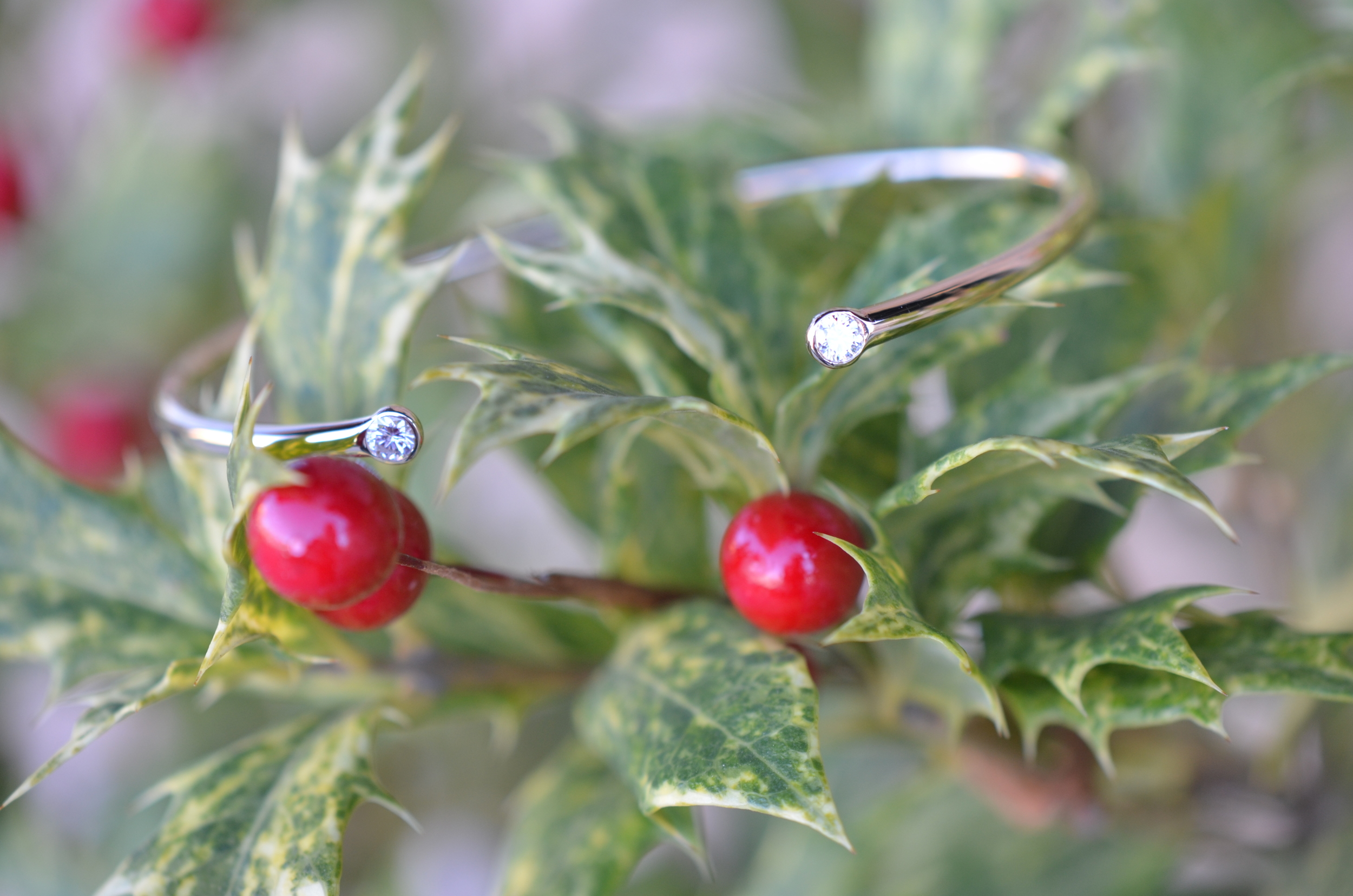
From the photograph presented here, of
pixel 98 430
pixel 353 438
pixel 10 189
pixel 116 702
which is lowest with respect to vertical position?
pixel 98 430

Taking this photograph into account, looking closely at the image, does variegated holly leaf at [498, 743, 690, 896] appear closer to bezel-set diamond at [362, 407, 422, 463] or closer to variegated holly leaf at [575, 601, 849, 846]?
variegated holly leaf at [575, 601, 849, 846]

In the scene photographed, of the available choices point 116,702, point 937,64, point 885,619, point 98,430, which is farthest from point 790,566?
point 98,430

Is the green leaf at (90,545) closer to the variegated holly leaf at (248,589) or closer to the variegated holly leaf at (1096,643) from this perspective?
the variegated holly leaf at (248,589)

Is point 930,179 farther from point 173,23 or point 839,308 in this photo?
point 173,23

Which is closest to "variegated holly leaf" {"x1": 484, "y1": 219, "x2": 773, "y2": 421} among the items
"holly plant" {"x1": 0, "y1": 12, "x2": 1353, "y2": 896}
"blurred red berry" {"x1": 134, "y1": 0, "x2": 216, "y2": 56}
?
"holly plant" {"x1": 0, "y1": 12, "x2": 1353, "y2": 896}

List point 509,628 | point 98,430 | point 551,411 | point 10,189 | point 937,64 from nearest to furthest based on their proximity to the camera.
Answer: point 551,411 → point 509,628 → point 937,64 → point 98,430 → point 10,189

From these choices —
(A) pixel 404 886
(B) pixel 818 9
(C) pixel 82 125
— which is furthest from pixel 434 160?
(C) pixel 82 125
